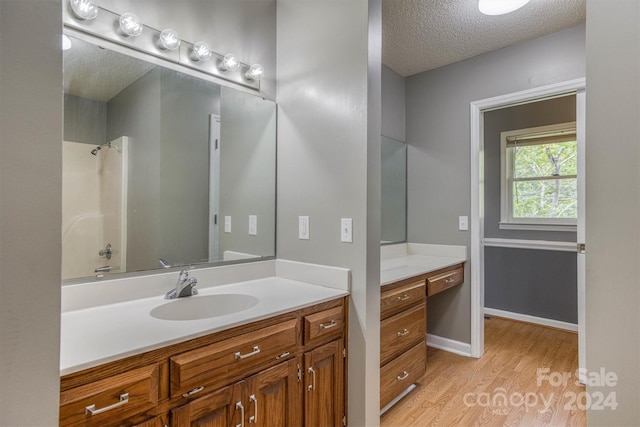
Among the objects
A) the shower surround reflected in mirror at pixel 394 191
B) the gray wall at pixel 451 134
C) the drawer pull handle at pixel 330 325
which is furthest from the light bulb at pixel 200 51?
the gray wall at pixel 451 134

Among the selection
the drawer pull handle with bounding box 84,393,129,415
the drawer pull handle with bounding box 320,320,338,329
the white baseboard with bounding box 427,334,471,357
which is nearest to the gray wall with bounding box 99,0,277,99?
the drawer pull handle with bounding box 320,320,338,329

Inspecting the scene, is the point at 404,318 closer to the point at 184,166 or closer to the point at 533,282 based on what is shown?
the point at 184,166

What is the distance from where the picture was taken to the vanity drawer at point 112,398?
2.71ft

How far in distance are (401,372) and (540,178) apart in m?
2.93

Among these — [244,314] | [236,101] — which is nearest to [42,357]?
[244,314]

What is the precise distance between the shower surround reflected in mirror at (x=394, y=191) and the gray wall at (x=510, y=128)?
1460 millimetres

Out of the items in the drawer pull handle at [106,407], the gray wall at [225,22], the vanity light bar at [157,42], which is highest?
the gray wall at [225,22]

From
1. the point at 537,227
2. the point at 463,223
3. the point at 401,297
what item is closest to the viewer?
→ the point at 401,297

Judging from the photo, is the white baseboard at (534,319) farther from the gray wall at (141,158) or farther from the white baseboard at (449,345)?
the gray wall at (141,158)

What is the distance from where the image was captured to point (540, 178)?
3674 millimetres

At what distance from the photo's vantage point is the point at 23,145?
58 centimetres

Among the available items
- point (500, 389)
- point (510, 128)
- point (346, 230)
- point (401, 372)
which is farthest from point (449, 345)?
point (510, 128)

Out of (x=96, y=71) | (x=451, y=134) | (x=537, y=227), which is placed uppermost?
(x=451, y=134)

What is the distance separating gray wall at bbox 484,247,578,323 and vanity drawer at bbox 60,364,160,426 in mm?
3916
